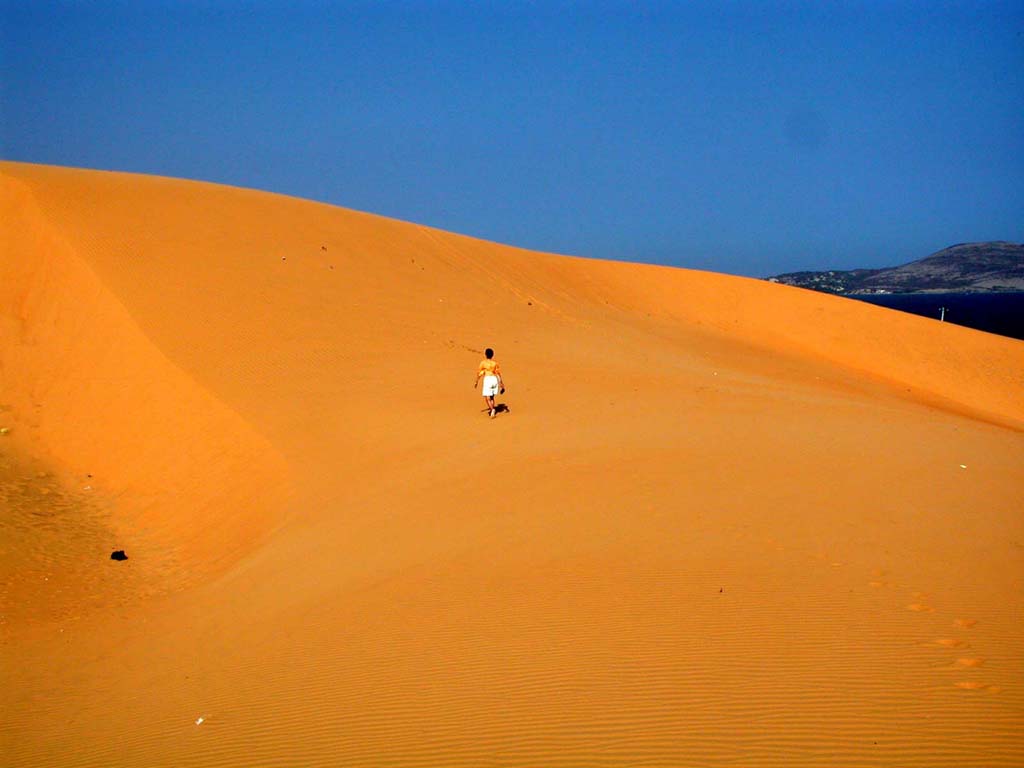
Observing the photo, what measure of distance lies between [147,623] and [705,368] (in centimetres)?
1464

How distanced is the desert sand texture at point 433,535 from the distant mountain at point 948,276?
161432 mm

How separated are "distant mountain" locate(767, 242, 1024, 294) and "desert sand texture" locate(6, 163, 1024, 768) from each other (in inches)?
6356

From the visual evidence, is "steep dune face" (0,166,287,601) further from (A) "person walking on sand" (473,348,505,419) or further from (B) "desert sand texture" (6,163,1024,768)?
(A) "person walking on sand" (473,348,505,419)

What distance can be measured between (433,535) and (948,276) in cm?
19915

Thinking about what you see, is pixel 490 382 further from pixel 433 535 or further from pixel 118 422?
pixel 118 422

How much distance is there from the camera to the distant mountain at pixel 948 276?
569 ft

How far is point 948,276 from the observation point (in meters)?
182

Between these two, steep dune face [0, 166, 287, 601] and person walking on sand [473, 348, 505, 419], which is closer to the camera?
steep dune face [0, 166, 287, 601]

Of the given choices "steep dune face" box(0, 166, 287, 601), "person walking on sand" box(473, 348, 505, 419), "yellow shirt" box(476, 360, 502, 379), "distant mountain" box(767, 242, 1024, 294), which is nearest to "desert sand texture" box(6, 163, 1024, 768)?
"steep dune face" box(0, 166, 287, 601)

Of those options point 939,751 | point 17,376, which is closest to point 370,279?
point 17,376

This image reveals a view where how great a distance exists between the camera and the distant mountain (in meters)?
174

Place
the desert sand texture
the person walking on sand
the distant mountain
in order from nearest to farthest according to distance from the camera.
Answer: the desert sand texture
the person walking on sand
the distant mountain

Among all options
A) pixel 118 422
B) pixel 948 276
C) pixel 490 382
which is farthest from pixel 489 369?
pixel 948 276

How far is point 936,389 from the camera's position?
26.3 meters
